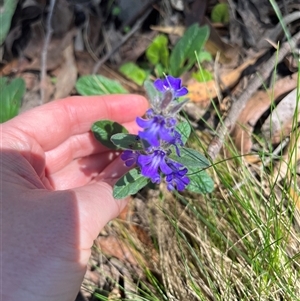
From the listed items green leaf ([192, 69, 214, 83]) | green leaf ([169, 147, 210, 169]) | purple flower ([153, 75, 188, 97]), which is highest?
purple flower ([153, 75, 188, 97])

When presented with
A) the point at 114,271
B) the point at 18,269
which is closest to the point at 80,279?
the point at 18,269

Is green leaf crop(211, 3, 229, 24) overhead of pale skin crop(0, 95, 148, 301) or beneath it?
overhead

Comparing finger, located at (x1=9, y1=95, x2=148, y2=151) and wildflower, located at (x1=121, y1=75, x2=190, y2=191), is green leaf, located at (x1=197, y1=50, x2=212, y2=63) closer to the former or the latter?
finger, located at (x1=9, y1=95, x2=148, y2=151)

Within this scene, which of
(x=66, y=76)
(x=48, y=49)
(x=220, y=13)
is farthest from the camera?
(x=48, y=49)

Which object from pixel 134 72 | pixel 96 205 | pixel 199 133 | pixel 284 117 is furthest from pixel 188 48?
pixel 96 205

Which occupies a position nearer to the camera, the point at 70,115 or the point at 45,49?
the point at 70,115

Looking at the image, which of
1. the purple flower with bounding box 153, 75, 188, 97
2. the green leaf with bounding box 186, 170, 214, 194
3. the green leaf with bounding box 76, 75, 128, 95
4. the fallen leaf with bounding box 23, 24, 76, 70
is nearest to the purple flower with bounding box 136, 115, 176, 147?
the purple flower with bounding box 153, 75, 188, 97

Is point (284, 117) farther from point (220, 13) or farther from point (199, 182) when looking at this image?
point (220, 13)

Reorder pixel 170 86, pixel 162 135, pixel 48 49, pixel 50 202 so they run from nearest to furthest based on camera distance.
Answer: pixel 162 135, pixel 170 86, pixel 50 202, pixel 48 49
